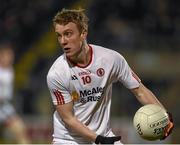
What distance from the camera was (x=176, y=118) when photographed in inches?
507

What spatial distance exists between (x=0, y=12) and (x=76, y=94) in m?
8.99

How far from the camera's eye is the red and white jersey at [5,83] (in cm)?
1222

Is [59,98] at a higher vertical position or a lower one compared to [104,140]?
higher

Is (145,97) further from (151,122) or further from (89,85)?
(89,85)

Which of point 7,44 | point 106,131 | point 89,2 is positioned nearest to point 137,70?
point 89,2

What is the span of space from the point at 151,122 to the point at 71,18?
3.86 ft

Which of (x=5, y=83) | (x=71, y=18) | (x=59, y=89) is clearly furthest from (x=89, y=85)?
(x=5, y=83)

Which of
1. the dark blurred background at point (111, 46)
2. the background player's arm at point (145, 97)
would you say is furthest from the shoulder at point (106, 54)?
the dark blurred background at point (111, 46)

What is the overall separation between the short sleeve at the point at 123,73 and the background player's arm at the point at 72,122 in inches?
21.5

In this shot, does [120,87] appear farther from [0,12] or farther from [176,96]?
[0,12]

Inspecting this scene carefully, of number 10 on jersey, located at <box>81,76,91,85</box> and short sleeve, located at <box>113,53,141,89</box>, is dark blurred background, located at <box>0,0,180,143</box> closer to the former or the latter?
short sleeve, located at <box>113,53,141,89</box>

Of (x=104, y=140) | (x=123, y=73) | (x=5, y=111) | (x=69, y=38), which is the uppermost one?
(x=69, y=38)

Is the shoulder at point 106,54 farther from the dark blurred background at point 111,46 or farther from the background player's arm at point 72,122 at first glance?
the dark blurred background at point 111,46

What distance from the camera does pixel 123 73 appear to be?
636cm
